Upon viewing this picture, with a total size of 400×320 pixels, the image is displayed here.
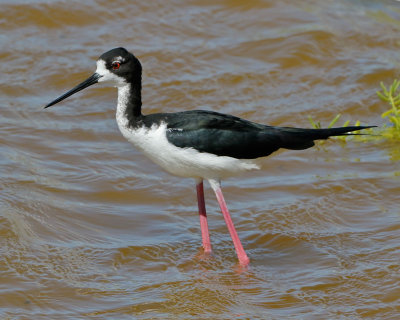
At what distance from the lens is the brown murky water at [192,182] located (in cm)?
521

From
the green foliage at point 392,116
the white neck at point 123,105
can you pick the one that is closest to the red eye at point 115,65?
the white neck at point 123,105

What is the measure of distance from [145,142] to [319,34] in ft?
16.5

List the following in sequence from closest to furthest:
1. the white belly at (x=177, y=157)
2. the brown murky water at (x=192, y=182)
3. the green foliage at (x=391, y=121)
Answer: the brown murky water at (x=192, y=182), the white belly at (x=177, y=157), the green foliage at (x=391, y=121)

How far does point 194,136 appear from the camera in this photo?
5.47 metres

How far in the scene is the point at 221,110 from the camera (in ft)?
28.0

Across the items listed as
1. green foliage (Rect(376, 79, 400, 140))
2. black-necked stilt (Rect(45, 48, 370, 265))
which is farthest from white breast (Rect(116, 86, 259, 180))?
green foliage (Rect(376, 79, 400, 140))

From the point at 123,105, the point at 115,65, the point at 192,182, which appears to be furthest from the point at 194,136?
the point at 192,182

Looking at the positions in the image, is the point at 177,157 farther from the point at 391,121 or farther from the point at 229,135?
the point at 391,121

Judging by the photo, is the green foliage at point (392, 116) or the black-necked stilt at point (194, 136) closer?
the black-necked stilt at point (194, 136)

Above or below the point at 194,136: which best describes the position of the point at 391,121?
above

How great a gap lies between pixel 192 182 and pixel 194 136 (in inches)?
67.4

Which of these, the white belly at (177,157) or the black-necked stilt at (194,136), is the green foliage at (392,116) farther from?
the white belly at (177,157)

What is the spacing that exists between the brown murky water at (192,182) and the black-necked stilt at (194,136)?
667 millimetres

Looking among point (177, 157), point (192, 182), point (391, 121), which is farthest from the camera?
point (391, 121)
